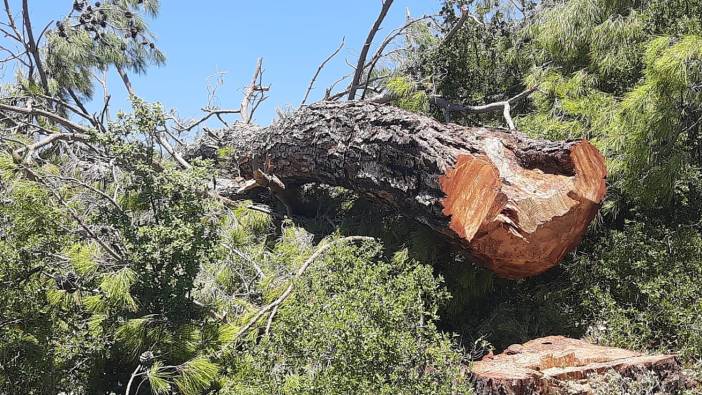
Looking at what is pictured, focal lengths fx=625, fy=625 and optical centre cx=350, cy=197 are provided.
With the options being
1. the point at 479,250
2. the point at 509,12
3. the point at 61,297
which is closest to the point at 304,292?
the point at 479,250

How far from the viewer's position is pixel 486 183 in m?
3.68

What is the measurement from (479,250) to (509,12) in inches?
164

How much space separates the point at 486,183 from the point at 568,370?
3.71ft

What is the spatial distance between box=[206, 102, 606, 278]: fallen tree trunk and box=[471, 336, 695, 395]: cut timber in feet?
2.24

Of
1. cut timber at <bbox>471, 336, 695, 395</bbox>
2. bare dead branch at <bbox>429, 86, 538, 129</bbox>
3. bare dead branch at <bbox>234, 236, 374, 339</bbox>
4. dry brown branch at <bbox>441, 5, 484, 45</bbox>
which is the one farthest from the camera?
dry brown branch at <bbox>441, 5, 484, 45</bbox>

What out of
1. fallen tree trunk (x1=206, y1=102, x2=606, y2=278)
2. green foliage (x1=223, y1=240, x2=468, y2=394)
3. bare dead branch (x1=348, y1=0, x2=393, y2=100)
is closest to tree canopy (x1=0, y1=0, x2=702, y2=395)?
green foliage (x1=223, y1=240, x2=468, y2=394)

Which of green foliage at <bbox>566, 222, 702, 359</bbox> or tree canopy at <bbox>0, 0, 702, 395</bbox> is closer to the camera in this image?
tree canopy at <bbox>0, 0, 702, 395</bbox>

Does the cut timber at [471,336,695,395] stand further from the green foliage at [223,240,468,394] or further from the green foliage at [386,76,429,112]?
the green foliage at [386,76,429,112]

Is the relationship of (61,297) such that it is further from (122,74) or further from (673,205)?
(122,74)

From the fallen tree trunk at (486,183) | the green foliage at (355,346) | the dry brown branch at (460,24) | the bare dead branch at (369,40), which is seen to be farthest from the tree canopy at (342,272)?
the bare dead branch at (369,40)

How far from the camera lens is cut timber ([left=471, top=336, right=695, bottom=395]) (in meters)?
3.05

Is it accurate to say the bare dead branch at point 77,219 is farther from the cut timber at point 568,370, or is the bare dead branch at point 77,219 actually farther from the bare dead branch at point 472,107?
the bare dead branch at point 472,107

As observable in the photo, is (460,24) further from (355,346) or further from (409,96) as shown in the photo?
(355,346)

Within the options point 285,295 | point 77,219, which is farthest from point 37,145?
point 285,295
